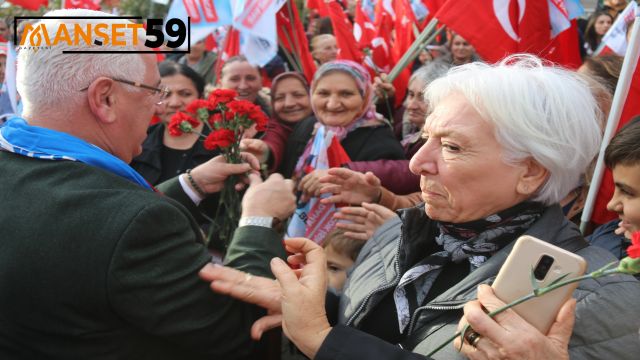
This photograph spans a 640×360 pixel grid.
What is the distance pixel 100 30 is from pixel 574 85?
4.80 ft

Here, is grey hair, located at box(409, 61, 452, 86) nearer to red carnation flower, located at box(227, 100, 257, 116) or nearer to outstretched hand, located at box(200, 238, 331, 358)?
red carnation flower, located at box(227, 100, 257, 116)

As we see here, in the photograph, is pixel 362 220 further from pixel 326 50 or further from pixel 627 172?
pixel 326 50

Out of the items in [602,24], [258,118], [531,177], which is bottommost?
[258,118]

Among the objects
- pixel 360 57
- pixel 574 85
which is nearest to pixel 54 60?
pixel 574 85

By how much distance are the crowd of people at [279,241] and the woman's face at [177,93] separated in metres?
2.31

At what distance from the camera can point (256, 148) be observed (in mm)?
3715

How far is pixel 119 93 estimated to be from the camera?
1897 mm

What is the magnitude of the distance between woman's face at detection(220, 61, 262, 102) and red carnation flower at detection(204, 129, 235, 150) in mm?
2208

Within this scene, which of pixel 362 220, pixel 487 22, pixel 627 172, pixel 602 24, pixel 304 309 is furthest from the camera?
pixel 602 24

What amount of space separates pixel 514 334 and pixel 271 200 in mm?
1093

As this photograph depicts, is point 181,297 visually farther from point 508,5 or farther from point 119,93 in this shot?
point 508,5

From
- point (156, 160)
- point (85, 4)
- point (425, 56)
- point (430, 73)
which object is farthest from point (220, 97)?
point (425, 56)

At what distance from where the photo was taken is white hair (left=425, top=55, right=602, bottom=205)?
1.76 m

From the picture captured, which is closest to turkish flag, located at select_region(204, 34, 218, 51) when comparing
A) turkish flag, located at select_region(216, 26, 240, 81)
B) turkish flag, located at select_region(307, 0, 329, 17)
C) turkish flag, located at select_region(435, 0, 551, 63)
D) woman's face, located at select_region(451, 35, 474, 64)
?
turkish flag, located at select_region(216, 26, 240, 81)
